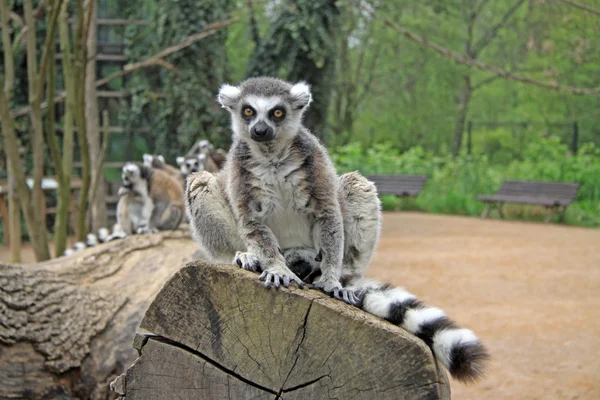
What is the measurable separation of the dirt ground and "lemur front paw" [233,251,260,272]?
2844mm

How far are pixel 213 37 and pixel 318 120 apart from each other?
9.63 feet

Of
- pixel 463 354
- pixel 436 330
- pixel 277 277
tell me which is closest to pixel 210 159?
pixel 277 277

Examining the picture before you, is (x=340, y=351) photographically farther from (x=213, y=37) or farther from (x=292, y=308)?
(x=213, y=37)

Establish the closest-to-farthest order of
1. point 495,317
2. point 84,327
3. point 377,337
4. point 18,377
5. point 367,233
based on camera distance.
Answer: point 377,337 → point 367,233 → point 18,377 → point 84,327 → point 495,317

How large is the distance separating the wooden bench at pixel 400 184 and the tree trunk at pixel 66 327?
13222mm

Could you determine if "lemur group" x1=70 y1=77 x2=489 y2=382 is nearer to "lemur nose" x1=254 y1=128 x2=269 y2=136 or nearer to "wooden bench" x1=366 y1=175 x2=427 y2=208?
"lemur nose" x1=254 y1=128 x2=269 y2=136

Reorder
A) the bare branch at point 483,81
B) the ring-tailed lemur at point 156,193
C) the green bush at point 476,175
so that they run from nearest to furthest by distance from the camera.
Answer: the ring-tailed lemur at point 156,193 → the green bush at point 476,175 → the bare branch at point 483,81

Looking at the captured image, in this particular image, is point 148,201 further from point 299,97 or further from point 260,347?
point 260,347

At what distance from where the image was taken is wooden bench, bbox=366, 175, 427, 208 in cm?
1753

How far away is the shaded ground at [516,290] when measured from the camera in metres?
5.18

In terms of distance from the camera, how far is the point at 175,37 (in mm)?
13305

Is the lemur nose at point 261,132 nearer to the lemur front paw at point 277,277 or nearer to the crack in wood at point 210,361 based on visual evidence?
the lemur front paw at point 277,277

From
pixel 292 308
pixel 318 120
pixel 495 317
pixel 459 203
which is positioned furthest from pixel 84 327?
pixel 459 203

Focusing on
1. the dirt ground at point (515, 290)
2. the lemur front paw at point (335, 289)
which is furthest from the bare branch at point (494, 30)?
the lemur front paw at point (335, 289)
